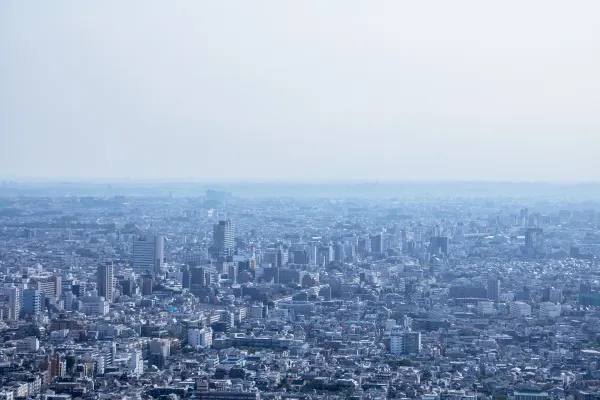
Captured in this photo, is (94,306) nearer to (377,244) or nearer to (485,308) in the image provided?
(485,308)

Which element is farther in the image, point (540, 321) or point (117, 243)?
point (117, 243)

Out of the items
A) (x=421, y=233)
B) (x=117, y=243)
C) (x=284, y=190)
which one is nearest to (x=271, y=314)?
(x=117, y=243)

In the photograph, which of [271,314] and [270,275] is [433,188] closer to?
[270,275]

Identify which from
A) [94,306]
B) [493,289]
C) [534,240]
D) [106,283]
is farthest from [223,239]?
[94,306]

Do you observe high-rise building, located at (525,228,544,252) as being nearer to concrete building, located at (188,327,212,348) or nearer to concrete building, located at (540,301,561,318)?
concrete building, located at (540,301,561,318)

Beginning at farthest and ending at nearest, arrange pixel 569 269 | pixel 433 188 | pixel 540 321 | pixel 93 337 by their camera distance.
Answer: pixel 433 188 → pixel 569 269 → pixel 540 321 → pixel 93 337
